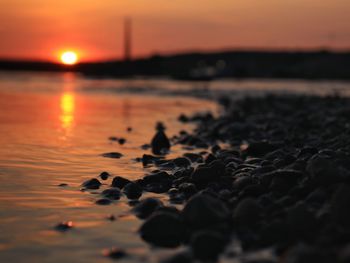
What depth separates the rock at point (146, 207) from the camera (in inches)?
216

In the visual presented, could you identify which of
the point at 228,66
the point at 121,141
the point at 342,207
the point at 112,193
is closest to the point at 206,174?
the point at 112,193

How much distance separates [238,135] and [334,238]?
339 inches

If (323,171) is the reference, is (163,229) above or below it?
below

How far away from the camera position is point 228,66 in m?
147

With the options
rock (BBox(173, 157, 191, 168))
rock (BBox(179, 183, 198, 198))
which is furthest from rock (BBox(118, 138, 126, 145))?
rock (BBox(179, 183, 198, 198))

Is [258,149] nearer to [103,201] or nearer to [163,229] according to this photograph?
[103,201]

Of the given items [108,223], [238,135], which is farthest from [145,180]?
[238,135]

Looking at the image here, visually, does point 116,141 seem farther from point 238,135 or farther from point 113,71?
point 113,71

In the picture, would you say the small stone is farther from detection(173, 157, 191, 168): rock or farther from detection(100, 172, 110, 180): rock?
detection(173, 157, 191, 168): rock

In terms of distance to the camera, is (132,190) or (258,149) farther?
(258,149)

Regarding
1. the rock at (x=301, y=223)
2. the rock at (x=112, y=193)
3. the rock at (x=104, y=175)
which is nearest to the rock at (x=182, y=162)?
the rock at (x=104, y=175)

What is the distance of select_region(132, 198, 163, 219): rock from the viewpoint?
5496 millimetres

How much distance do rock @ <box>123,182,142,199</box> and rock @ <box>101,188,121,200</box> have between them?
0.11 meters

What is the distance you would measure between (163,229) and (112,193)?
1659 mm
